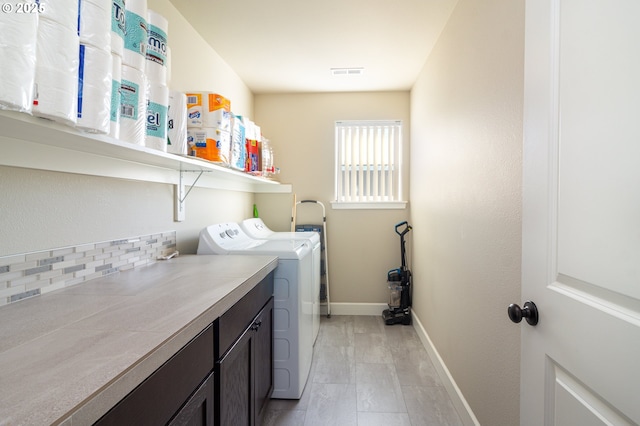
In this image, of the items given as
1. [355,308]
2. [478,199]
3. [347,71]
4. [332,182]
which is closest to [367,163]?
[332,182]

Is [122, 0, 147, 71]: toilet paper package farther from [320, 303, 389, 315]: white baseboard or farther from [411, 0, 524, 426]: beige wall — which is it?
[320, 303, 389, 315]: white baseboard

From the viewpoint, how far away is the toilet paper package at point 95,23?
2.68ft

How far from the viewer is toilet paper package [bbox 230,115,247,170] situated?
192cm

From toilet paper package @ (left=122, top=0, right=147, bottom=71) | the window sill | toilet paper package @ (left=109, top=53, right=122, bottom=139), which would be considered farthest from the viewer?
the window sill

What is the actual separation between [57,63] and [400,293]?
3.17 meters

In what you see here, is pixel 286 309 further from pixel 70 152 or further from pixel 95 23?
pixel 95 23

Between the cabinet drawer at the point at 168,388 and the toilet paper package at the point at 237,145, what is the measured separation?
1192mm

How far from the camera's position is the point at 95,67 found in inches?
32.9

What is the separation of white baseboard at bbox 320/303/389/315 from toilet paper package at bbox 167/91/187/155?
2550 millimetres

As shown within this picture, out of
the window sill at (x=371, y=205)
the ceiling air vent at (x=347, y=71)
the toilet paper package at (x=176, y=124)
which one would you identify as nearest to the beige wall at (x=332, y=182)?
the window sill at (x=371, y=205)

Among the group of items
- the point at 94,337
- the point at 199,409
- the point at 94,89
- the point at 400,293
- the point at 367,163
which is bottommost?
the point at 400,293

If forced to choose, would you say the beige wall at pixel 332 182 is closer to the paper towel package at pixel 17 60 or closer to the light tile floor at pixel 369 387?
the light tile floor at pixel 369 387

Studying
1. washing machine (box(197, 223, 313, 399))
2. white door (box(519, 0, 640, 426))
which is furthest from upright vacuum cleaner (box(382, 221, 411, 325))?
white door (box(519, 0, 640, 426))

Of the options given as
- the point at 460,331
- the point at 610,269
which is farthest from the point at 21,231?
the point at 460,331
